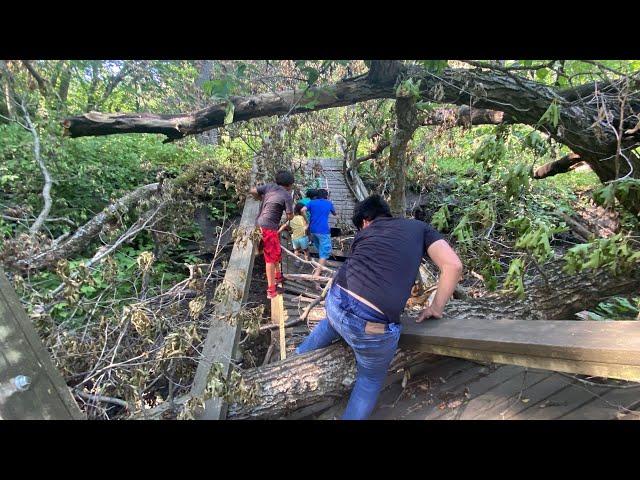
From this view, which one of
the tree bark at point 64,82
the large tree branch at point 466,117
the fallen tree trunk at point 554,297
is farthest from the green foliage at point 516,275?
the tree bark at point 64,82

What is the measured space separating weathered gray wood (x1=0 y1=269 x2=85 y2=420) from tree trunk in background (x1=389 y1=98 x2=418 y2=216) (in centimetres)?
460

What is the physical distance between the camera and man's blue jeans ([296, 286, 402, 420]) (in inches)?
107

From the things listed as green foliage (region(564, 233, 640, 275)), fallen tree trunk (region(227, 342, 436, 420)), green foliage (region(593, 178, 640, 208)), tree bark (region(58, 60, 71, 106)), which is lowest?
fallen tree trunk (region(227, 342, 436, 420))

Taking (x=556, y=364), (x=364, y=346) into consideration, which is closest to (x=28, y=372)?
(x=364, y=346)

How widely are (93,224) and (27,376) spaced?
378cm

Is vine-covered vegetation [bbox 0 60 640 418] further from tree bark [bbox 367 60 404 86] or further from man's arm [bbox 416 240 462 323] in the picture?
man's arm [bbox 416 240 462 323]

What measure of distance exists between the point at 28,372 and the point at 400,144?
210 inches

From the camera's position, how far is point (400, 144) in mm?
5824

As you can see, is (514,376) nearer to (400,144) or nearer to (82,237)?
(400,144)

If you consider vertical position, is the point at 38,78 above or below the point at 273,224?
above

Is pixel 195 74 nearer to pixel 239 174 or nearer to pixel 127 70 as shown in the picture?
pixel 127 70

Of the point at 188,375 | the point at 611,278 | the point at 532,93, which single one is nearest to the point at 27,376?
the point at 188,375

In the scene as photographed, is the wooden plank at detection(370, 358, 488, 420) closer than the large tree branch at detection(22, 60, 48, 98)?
Yes

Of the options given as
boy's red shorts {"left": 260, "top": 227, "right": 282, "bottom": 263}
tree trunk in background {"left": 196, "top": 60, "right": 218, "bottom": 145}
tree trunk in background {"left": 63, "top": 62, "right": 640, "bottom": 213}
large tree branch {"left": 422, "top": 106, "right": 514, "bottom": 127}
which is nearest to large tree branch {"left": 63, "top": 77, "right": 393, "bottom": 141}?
tree trunk in background {"left": 63, "top": 62, "right": 640, "bottom": 213}
